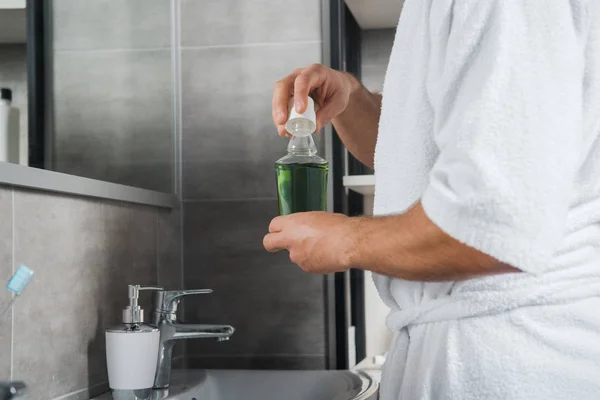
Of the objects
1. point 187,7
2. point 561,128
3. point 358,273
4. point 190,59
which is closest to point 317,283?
point 358,273

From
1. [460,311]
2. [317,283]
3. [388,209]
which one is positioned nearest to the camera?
[460,311]

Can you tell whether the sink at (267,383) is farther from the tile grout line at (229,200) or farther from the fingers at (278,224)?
the fingers at (278,224)

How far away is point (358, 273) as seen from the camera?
70.7 inches

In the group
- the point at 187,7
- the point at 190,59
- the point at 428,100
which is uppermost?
the point at 187,7

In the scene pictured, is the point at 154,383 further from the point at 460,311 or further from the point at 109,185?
the point at 460,311

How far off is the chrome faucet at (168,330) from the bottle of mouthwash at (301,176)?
31 cm

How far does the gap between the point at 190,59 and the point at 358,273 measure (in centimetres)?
63

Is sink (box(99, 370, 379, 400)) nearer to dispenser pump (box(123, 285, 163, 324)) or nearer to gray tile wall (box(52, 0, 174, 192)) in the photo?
dispenser pump (box(123, 285, 163, 324))

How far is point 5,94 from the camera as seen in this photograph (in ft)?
3.98

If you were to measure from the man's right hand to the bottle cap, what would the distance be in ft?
1.42

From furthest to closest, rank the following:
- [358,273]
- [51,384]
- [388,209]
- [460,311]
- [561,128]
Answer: [358,273] < [51,384] < [388,209] < [460,311] < [561,128]

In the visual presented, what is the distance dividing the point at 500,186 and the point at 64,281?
0.74 meters

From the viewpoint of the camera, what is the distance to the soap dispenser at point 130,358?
1.19 metres

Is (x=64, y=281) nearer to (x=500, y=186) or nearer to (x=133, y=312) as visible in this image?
(x=133, y=312)
